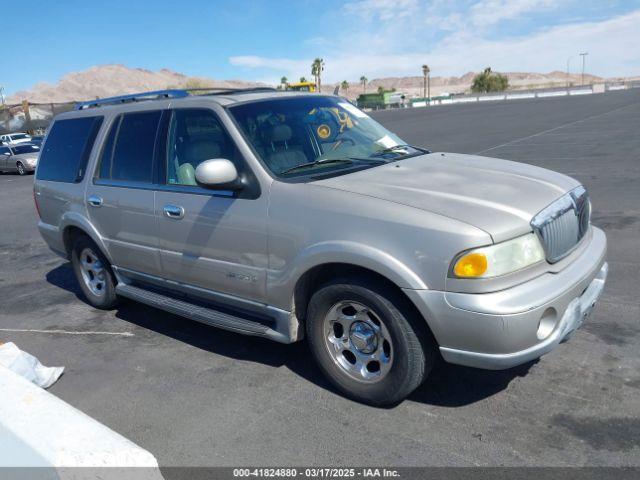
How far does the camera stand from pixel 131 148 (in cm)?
491

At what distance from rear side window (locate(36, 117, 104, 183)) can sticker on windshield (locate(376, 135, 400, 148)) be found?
2.61 metres

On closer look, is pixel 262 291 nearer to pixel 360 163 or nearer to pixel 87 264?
pixel 360 163

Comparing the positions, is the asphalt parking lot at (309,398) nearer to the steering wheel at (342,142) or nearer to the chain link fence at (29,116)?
the steering wheel at (342,142)

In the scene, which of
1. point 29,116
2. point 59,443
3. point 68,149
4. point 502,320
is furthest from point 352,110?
point 29,116

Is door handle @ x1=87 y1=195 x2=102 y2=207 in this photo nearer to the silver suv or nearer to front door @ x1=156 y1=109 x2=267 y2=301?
the silver suv

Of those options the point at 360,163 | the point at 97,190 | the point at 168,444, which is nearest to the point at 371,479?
the point at 168,444

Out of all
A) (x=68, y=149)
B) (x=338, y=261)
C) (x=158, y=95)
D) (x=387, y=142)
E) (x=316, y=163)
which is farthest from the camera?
(x=68, y=149)

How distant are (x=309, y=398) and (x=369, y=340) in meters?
0.62

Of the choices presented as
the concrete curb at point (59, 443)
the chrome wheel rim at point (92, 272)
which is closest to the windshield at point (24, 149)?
the chrome wheel rim at point (92, 272)

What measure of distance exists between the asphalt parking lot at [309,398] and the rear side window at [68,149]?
1413 mm

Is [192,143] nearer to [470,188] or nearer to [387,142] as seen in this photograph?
[387,142]

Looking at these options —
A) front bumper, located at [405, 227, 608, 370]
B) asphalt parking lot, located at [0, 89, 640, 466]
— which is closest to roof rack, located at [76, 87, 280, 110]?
asphalt parking lot, located at [0, 89, 640, 466]

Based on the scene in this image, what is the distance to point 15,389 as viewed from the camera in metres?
3.07

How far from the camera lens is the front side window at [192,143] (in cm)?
420
